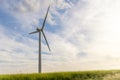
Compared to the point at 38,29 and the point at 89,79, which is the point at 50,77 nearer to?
the point at 89,79

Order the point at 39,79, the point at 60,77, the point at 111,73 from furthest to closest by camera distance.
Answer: the point at 111,73, the point at 60,77, the point at 39,79

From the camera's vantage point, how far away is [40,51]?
39531mm

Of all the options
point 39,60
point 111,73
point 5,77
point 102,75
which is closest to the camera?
point 5,77

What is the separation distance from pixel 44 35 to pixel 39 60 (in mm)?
5527

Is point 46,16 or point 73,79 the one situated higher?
point 46,16

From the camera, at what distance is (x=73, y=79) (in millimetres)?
25109

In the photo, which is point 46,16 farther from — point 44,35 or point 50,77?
point 50,77

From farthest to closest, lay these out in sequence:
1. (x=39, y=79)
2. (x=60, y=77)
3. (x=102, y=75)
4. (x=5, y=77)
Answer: (x=102, y=75) → (x=60, y=77) → (x=39, y=79) → (x=5, y=77)

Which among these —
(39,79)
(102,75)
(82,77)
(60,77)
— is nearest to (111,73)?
(102,75)

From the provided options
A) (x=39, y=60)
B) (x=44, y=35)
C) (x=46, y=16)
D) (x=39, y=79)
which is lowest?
(x=39, y=79)

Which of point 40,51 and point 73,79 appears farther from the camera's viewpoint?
point 40,51

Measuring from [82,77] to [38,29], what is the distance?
759 inches

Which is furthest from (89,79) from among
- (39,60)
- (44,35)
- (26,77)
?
(44,35)

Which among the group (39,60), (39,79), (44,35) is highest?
(44,35)
